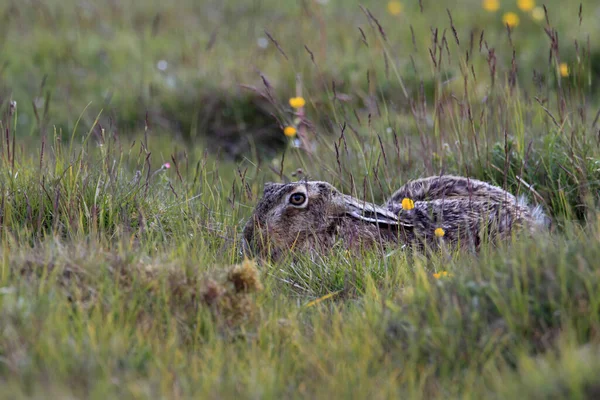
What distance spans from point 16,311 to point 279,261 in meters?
1.85

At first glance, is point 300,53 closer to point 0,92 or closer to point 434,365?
point 0,92

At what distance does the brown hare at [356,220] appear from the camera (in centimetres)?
517

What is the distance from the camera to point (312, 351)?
3.56 metres

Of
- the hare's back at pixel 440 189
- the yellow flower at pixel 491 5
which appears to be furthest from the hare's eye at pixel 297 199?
the yellow flower at pixel 491 5

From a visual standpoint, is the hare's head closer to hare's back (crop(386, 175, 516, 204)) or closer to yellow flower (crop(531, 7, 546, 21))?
hare's back (crop(386, 175, 516, 204))

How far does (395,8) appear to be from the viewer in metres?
10.2

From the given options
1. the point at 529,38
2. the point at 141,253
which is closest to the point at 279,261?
the point at 141,253

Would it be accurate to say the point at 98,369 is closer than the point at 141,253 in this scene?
Yes

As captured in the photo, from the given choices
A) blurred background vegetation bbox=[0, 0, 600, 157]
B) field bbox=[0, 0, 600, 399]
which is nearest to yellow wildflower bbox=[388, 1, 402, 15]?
blurred background vegetation bbox=[0, 0, 600, 157]

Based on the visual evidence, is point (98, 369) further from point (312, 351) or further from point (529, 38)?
point (529, 38)

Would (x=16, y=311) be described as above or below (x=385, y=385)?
above

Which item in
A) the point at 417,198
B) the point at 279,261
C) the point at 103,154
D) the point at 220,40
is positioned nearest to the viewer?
the point at 279,261

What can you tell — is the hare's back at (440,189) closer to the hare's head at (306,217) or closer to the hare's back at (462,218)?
the hare's back at (462,218)

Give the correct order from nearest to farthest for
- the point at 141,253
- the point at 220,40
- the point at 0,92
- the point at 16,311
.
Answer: the point at 16,311 < the point at 141,253 < the point at 0,92 < the point at 220,40
